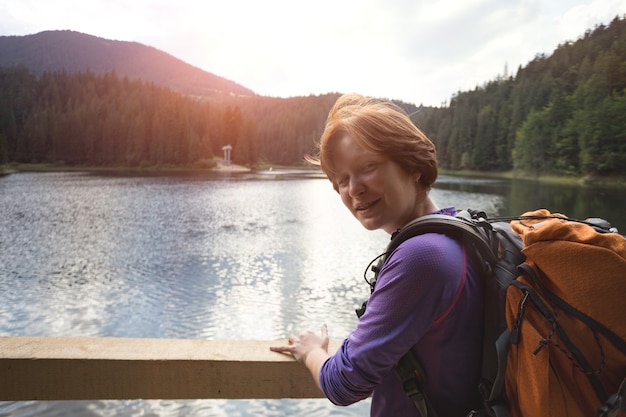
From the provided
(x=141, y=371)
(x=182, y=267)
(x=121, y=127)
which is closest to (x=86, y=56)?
(x=121, y=127)

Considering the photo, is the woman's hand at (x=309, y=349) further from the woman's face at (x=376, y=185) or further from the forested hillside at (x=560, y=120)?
the forested hillside at (x=560, y=120)

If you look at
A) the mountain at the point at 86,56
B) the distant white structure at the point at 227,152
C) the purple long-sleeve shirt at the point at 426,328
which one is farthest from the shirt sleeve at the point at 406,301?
the distant white structure at the point at 227,152

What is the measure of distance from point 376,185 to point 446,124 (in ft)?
78.5

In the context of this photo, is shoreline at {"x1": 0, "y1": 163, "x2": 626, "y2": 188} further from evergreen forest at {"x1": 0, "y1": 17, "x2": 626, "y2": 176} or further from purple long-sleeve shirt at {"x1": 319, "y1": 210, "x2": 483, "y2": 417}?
purple long-sleeve shirt at {"x1": 319, "y1": 210, "x2": 483, "y2": 417}

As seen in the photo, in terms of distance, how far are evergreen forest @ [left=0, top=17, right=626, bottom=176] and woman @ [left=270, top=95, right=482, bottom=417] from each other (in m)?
0.16

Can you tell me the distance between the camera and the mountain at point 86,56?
2102 cm

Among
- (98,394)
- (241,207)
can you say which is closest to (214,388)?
(98,394)

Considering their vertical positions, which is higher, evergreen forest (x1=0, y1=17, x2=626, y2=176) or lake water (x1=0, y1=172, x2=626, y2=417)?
evergreen forest (x1=0, y1=17, x2=626, y2=176)

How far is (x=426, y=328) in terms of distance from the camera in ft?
2.10

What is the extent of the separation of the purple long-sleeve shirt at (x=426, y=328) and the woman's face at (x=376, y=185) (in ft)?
0.57

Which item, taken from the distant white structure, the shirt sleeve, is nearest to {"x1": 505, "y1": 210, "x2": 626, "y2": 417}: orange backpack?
the shirt sleeve

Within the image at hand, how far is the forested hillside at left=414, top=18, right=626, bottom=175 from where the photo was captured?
7.56 meters

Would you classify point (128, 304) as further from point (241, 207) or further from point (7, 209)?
point (241, 207)

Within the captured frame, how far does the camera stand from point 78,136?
20.9 meters
